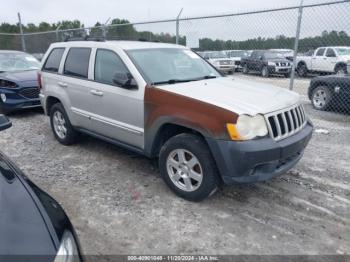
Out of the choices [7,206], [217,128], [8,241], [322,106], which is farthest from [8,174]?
[322,106]

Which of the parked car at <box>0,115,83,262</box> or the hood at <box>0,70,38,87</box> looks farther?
the hood at <box>0,70,38,87</box>

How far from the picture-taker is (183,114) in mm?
3598

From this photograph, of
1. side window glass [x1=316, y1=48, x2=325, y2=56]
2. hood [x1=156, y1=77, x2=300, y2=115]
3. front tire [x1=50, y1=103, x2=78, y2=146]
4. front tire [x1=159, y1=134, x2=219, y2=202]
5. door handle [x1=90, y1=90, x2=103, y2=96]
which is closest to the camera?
hood [x1=156, y1=77, x2=300, y2=115]

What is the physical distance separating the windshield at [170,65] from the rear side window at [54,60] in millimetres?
1883

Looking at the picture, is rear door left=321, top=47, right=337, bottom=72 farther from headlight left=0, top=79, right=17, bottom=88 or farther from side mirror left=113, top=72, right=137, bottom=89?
side mirror left=113, top=72, right=137, bottom=89

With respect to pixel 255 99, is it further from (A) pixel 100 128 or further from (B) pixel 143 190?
(A) pixel 100 128

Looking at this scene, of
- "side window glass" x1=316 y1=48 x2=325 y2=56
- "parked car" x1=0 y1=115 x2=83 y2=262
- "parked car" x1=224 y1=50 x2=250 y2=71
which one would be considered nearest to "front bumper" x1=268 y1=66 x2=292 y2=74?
"side window glass" x1=316 y1=48 x2=325 y2=56

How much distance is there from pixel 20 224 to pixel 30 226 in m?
0.06

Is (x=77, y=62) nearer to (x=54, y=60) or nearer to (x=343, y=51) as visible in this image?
(x=54, y=60)

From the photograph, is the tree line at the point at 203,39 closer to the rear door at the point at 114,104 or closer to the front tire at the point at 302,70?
the rear door at the point at 114,104

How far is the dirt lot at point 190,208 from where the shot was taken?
3109mm

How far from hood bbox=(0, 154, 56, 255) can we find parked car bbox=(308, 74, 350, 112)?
25.0 feet

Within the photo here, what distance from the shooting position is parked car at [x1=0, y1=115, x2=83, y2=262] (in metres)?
1.67

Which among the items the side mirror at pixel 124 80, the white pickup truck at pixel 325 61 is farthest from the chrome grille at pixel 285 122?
the white pickup truck at pixel 325 61
